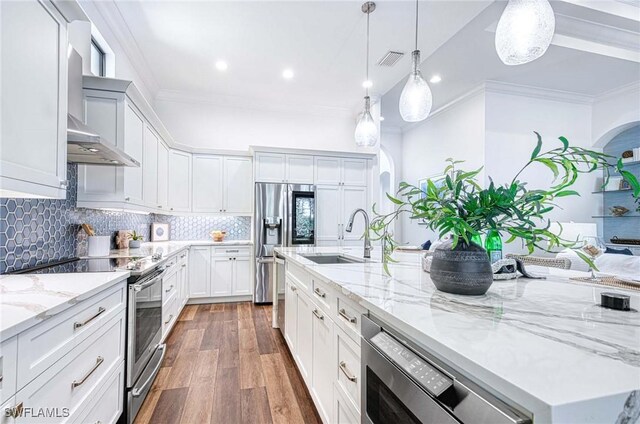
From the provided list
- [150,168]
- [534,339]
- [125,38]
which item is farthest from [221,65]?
[534,339]

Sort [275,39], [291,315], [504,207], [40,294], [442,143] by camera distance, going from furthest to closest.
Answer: [442,143] → [275,39] → [291,315] → [40,294] → [504,207]

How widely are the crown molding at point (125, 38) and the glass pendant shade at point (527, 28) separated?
3.30 meters

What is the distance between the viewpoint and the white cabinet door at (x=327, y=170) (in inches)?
191

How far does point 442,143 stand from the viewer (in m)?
5.99

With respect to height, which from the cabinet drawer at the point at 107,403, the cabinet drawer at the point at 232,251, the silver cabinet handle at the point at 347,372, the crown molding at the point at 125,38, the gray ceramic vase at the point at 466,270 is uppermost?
the crown molding at the point at 125,38

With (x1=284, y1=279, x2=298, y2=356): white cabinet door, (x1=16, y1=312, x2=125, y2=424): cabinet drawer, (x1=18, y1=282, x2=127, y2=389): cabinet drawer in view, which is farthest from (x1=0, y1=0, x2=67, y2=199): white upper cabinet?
(x1=284, y1=279, x2=298, y2=356): white cabinet door

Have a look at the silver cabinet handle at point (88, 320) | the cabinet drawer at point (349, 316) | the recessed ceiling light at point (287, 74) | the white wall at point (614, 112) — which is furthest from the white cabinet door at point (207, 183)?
the white wall at point (614, 112)

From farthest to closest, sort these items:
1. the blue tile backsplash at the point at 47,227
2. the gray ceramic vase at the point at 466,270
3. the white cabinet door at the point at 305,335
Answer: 1. the white cabinet door at the point at 305,335
2. the blue tile backsplash at the point at 47,227
3. the gray ceramic vase at the point at 466,270

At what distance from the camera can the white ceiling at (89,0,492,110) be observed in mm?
2908

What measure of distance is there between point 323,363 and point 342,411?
→ 319 millimetres

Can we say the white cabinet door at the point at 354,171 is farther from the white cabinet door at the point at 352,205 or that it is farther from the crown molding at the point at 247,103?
the crown molding at the point at 247,103

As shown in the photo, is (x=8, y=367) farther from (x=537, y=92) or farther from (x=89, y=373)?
(x=537, y=92)

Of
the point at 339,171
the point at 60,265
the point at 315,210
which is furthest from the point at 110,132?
the point at 339,171

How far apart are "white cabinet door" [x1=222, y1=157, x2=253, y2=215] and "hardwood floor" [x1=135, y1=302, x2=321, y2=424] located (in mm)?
1945
